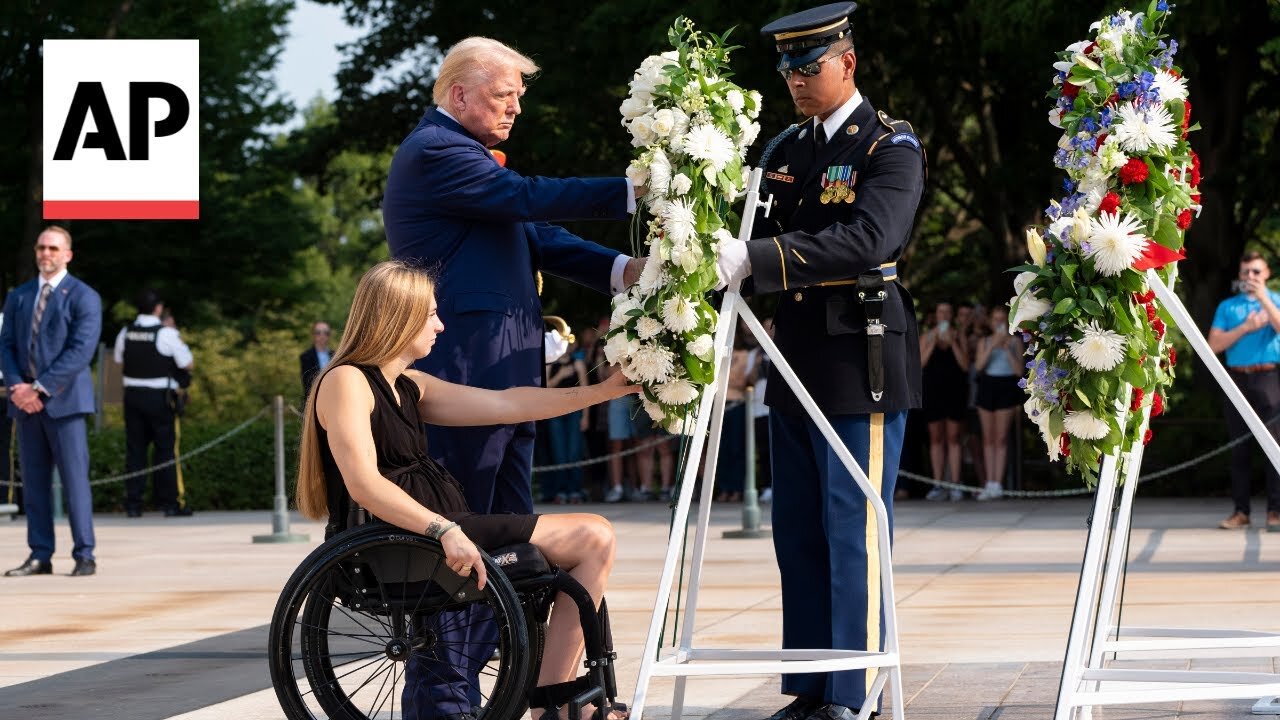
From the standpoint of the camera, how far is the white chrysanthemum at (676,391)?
4.60 metres

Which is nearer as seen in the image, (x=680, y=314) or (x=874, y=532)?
(x=680, y=314)

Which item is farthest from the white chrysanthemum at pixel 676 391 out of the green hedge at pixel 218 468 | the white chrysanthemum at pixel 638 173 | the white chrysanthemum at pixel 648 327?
the green hedge at pixel 218 468

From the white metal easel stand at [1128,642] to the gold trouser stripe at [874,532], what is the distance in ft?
1.94

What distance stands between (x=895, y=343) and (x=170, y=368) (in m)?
13.6

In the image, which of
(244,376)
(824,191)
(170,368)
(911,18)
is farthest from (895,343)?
(244,376)

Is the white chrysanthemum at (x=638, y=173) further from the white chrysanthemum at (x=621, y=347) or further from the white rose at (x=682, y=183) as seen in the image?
the white chrysanthemum at (x=621, y=347)

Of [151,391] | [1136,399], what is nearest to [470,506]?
[1136,399]

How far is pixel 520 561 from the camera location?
471 cm

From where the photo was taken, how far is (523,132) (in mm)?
22219

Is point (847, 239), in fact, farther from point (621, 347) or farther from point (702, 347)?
point (621, 347)

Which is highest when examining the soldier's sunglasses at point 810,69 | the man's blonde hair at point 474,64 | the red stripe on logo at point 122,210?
the red stripe on logo at point 122,210

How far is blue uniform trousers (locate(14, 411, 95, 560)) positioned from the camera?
1137cm

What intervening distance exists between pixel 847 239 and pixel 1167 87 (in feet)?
2.92

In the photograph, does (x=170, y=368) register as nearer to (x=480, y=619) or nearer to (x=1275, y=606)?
(x=1275, y=606)
